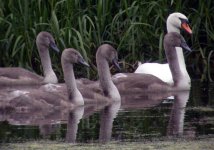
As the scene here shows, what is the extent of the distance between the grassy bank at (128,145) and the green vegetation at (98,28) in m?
4.29

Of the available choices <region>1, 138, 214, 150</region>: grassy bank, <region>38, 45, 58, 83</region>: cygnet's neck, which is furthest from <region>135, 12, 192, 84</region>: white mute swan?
<region>1, 138, 214, 150</region>: grassy bank

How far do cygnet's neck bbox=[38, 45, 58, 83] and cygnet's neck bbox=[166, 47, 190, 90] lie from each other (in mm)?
1612

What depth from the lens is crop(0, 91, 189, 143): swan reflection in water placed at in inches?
448

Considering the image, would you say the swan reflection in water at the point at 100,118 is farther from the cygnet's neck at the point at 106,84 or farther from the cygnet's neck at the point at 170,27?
the cygnet's neck at the point at 170,27

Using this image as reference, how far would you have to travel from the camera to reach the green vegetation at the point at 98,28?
15062 mm

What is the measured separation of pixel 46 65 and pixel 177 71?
5.94 feet

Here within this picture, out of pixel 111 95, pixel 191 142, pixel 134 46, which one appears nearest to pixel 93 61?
pixel 134 46

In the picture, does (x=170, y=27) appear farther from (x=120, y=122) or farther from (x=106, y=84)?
(x=120, y=122)

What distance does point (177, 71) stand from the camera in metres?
15.1

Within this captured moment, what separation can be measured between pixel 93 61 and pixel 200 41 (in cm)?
161

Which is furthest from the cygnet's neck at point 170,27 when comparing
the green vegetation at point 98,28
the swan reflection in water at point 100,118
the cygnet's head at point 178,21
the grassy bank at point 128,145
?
the grassy bank at point 128,145

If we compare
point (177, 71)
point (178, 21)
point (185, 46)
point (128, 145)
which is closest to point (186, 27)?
point (178, 21)

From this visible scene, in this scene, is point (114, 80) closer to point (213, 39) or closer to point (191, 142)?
point (213, 39)

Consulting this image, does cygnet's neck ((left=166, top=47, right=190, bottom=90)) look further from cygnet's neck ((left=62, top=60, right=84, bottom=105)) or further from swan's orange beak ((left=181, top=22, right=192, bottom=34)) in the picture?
cygnet's neck ((left=62, top=60, right=84, bottom=105))
